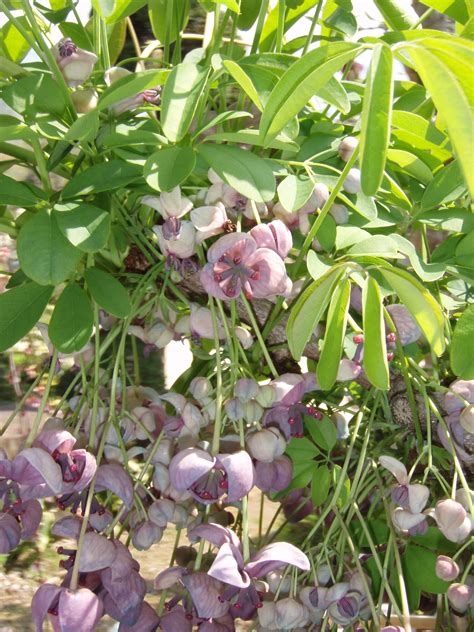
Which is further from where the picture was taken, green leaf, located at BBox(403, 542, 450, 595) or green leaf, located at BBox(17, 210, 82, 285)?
green leaf, located at BBox(403, 542, 450, 595)

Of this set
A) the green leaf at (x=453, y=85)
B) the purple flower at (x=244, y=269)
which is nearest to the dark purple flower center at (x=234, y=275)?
the purple flower at (x=244, y=269)

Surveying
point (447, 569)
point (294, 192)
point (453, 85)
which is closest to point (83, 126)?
point (294, 192)

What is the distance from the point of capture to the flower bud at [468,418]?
0.57 m

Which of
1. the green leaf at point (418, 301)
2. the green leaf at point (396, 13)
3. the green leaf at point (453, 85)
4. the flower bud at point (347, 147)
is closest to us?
the green leaf at point (453, 85)

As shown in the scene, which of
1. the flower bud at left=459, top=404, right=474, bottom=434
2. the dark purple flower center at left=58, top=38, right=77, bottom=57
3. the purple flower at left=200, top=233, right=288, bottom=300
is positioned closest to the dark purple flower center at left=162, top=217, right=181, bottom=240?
the purple flower at left=200, top=233, right=288, bottom=300

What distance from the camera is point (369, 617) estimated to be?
2.09 ft

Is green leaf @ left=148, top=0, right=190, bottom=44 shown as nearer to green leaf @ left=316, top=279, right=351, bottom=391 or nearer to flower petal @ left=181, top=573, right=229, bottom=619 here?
green leaf @ left=316, top=279, right=351, bottom=391

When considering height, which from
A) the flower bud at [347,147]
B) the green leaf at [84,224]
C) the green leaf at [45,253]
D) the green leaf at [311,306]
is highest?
the flower bud at [347,147]

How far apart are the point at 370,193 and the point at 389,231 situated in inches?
10.8

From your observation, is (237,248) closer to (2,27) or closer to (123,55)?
(2,27)

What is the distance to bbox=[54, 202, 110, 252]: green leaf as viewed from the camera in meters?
0.50

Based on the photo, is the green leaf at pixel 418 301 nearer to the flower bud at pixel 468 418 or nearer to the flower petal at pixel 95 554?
the flower bud at pixel 468 418

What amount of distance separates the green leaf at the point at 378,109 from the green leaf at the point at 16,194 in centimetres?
27

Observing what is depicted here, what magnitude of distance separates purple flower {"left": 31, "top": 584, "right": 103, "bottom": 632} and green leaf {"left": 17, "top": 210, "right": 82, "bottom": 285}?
20cm
